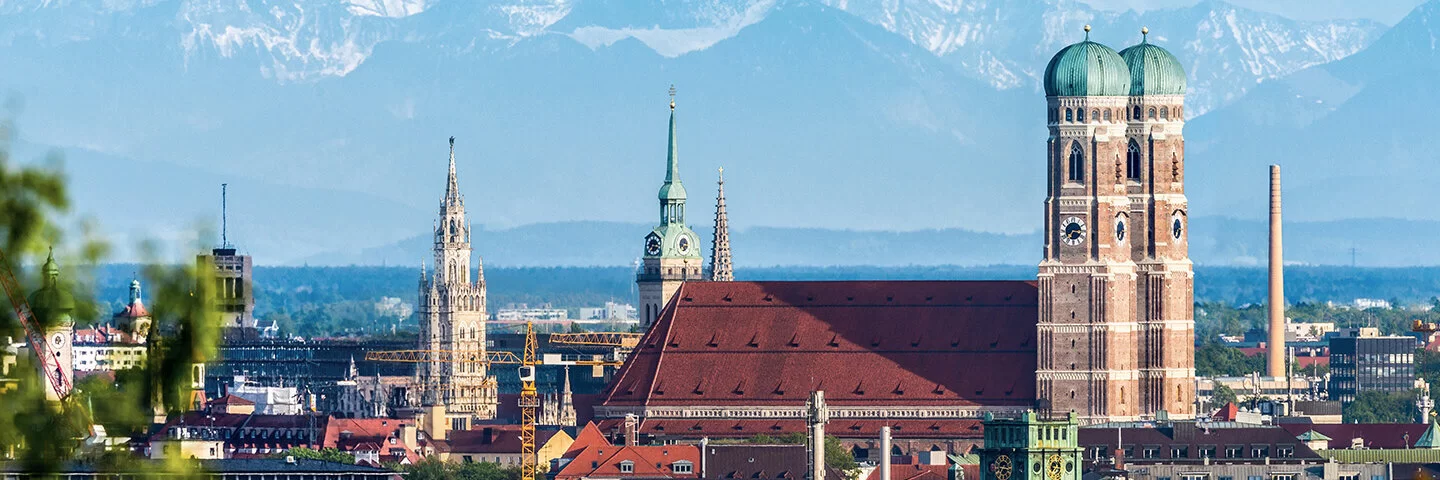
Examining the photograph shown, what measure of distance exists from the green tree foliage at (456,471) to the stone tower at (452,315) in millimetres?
46843

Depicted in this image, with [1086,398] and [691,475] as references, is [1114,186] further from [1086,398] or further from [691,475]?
[691,475]

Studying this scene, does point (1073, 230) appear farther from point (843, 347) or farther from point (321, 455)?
point (321, 455)

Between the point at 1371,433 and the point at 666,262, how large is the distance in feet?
150

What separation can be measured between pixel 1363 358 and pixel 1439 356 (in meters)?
9.19

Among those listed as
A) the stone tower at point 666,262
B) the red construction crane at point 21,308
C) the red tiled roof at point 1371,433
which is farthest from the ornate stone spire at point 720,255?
the red construction crane at point 21,308

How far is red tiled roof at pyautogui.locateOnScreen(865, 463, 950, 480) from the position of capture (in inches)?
4161

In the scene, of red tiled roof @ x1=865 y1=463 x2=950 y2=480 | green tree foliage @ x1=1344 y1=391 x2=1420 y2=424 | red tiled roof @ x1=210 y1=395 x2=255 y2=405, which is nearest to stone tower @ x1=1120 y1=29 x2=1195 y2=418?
red tiled roof @ x1=865 y1=463 x2=950 y2=480

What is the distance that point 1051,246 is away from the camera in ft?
416

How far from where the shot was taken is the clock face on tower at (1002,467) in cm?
6538

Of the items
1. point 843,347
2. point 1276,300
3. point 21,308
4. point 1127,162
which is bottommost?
point 21,308

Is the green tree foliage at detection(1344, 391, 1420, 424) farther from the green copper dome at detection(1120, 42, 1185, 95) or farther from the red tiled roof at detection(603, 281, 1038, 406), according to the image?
the green copper dome at detection(1120, 42, 1185, 95)

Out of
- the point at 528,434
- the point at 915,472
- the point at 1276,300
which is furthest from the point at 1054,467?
the point at 1276,300

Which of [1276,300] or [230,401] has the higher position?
[1276,300]

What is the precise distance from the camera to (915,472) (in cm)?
10938
